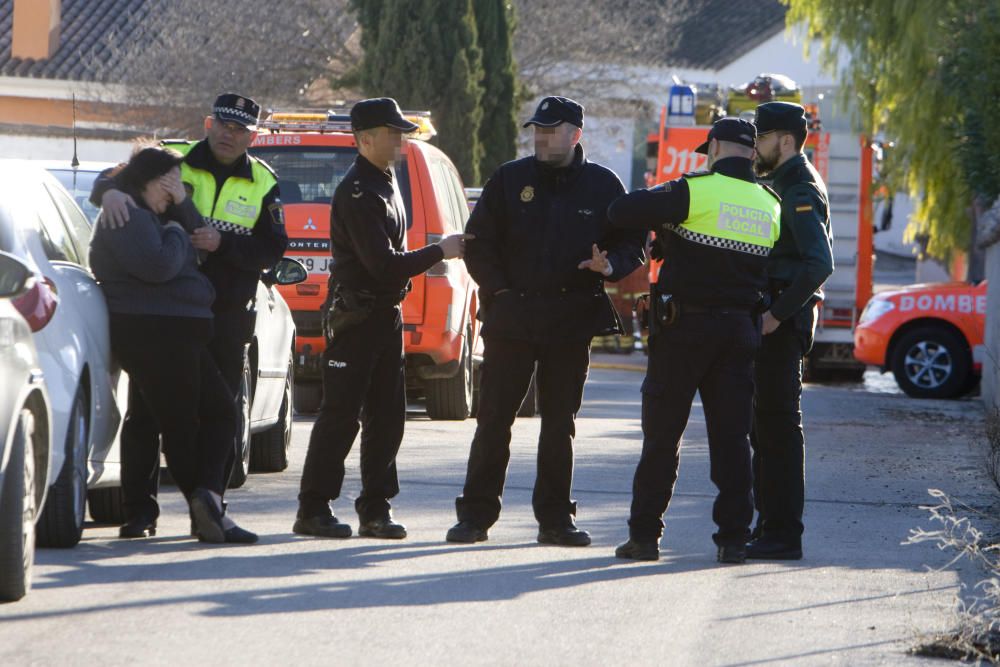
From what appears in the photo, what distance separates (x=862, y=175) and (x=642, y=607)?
1587cm

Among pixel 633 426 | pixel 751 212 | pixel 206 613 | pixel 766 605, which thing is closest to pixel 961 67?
pixel 633 426

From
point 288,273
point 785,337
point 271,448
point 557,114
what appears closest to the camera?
point 557,114

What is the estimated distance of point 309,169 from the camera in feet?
41.3

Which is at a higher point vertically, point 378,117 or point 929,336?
point 378,117

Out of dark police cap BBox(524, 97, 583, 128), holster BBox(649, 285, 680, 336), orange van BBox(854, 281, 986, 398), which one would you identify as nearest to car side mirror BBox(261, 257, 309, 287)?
dark police cap BBox(524, 97, 583, 128)

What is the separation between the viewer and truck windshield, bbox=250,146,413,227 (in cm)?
Answer: 1248

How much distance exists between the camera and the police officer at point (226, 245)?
7.59 meters

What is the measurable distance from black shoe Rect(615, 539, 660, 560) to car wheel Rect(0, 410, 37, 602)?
249 cm

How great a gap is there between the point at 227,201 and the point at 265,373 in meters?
2.13

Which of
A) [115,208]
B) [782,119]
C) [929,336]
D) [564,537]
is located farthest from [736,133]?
[929,336]

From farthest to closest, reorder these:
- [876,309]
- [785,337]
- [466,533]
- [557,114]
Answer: [876,309] < [466,533] < [785,337] < [557,114]

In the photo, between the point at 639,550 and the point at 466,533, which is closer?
the point at 639,550

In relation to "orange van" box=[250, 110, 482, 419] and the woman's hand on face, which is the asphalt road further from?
"orange van" box=[250, 110, 482, 419]

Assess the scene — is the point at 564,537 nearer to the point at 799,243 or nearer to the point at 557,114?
the point at 799,243
